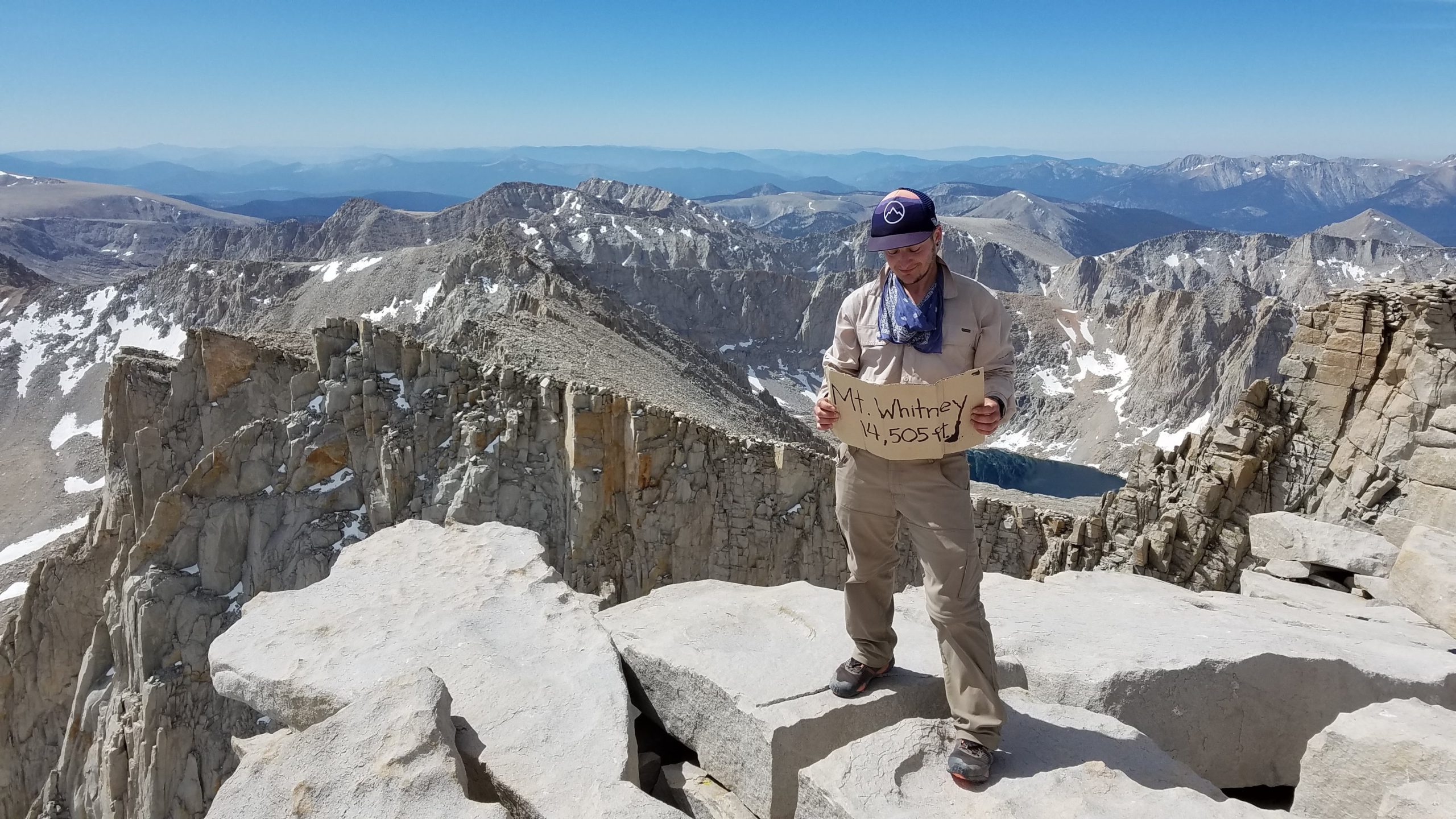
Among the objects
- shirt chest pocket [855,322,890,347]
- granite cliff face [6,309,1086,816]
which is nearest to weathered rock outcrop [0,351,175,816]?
granite cliff face [6,309,1086,816]

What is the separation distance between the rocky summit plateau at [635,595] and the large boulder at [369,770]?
0.07ft

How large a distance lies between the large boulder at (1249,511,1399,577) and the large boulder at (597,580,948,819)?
5.39 meters

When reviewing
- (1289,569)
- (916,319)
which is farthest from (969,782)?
(1289,569)

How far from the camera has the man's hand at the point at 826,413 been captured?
16.0 ft

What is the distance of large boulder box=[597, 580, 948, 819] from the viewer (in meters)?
4.95

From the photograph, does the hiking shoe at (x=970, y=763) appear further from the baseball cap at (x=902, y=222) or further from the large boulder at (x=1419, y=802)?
the baseball cap at (x=902, y=222)

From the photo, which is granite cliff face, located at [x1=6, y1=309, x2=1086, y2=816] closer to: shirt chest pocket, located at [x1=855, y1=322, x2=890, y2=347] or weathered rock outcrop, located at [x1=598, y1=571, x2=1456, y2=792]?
weathered rock outcrop, located at [x1=598, y1=571, x2=1456, y2=792]

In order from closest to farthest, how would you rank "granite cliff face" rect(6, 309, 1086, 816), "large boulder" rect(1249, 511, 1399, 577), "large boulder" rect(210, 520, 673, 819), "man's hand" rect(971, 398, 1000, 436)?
"man's hand" rect(971, 398, 1000, 436), "large boulder" rect(210, 520, 673, 819), "large boulder" rect(1249, 511, 1399, 577), "granite cliff face" rect(6, 309, 1086, 816)

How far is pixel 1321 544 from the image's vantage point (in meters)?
8.77

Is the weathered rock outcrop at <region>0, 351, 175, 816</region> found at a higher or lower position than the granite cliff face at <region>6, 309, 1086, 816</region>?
lower

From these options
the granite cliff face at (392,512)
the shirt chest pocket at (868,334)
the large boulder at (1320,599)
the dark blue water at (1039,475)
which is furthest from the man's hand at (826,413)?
the dark blue water at (1039,475)

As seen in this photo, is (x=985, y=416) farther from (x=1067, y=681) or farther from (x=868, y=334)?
(x=1067, y=681)

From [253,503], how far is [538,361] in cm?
960

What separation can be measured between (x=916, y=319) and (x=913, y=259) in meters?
0.34
